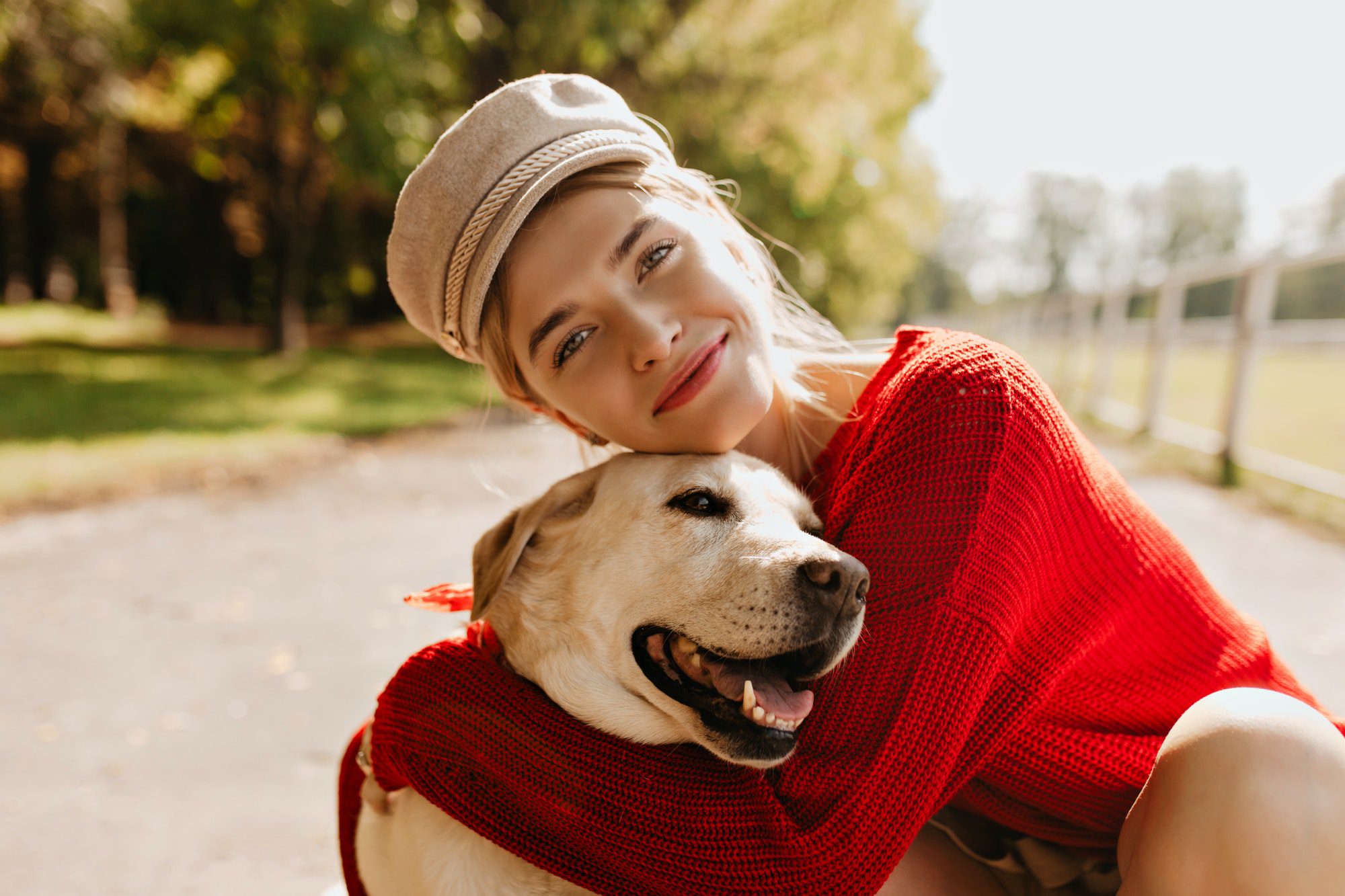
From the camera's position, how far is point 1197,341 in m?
9.96

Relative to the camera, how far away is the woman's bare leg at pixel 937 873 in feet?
5.82

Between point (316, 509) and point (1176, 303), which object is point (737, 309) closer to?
point (316, 509)

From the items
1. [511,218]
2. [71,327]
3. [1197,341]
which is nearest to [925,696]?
[511,218]

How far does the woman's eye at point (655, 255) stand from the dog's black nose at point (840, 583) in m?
0.84

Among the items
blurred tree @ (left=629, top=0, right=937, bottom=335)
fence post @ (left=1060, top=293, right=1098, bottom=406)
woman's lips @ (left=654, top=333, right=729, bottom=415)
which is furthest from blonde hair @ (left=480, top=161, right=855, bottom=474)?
fence post @ (left=1060, top=293, right=1098, bottom=406)

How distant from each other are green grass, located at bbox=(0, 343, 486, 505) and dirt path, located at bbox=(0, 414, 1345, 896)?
102 centimetres

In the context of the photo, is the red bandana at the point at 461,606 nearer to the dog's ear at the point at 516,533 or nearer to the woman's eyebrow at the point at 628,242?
the dog's ear at the point at 516,533

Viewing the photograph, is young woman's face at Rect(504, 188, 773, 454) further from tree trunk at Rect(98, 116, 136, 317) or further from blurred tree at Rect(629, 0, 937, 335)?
tree trunk at Rect(98, 116, 136, 317)

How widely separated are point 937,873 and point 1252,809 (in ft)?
2.10

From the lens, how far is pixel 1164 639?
1827 mm

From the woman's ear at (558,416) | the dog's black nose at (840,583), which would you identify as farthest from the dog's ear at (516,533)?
the dog's black nose at (840,583)

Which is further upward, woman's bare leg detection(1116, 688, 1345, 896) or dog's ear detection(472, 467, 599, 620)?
dog's ear detection(472, 467, 599, 620)

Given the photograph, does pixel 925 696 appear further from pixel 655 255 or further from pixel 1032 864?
pixel 655 255

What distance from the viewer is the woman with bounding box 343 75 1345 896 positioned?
1501mm
